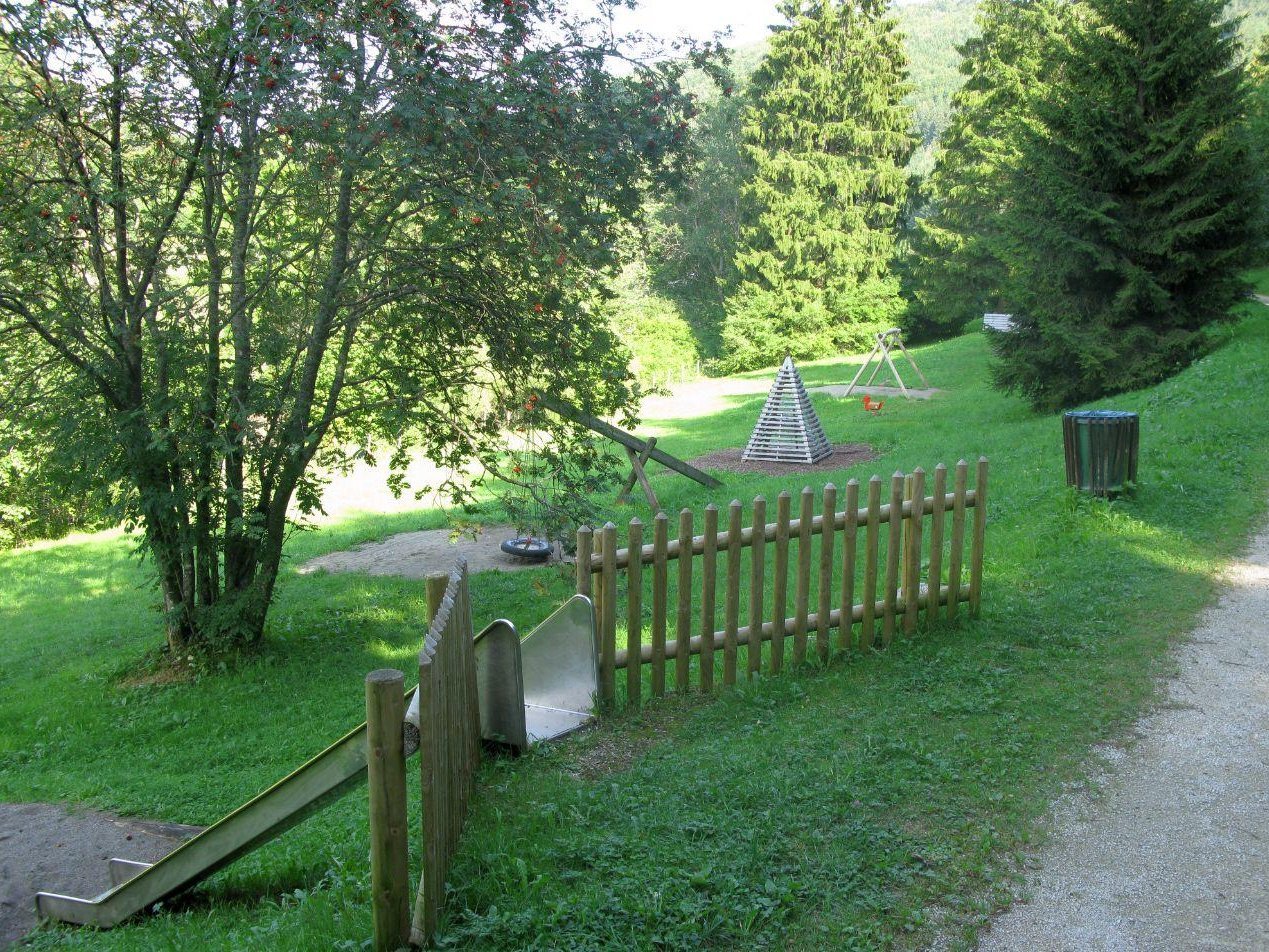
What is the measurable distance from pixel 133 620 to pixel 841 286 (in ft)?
112

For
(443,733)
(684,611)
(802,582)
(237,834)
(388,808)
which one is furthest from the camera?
(802,582)

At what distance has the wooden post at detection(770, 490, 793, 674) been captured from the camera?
644cm

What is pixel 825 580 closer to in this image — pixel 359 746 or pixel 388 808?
pixel 359 746

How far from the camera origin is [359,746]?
385 centimetres

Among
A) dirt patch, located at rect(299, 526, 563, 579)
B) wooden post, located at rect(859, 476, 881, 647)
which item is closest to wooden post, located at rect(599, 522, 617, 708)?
wooden post, located at rect(859, 476, 881, 647)

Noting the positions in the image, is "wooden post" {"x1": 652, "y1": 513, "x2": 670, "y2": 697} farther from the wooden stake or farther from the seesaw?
the wooden stake

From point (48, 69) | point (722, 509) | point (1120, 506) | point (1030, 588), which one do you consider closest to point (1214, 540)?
point (1120, 506)

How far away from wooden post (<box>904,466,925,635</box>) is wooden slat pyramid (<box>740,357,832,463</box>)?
9.95 meters

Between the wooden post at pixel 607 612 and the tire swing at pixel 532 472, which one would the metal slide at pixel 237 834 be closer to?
the wooden post at pixel 607 612

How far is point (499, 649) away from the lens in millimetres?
5090

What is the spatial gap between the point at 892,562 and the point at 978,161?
3157cm

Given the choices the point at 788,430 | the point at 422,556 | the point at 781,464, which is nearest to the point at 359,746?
the point at 422,556

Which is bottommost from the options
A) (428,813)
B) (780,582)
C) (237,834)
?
(237,834)

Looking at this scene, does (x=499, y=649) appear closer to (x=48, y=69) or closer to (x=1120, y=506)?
(x=48, y=69)
